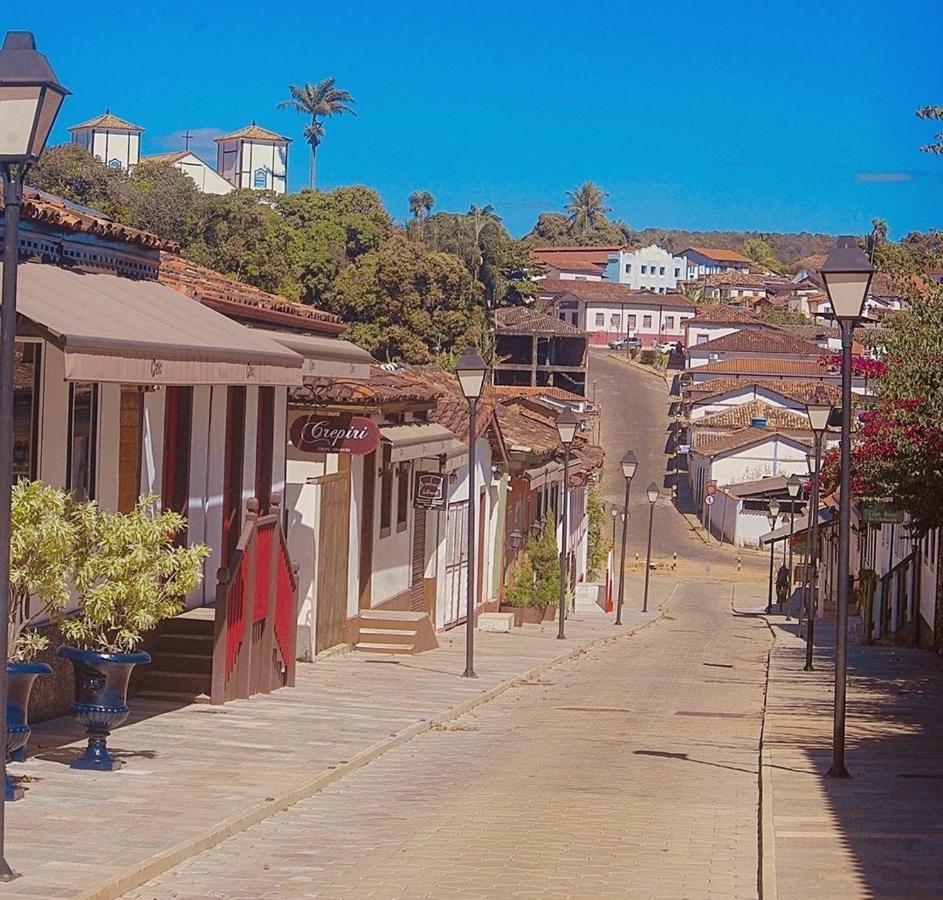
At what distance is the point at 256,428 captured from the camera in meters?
17.3

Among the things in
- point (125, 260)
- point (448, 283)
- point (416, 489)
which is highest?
point (448, 283)

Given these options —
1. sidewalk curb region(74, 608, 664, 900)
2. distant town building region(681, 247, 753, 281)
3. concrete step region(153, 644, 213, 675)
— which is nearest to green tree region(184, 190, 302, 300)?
sidewalk curb region(74, 608, 664, 900)

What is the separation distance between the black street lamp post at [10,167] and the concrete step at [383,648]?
14.1m

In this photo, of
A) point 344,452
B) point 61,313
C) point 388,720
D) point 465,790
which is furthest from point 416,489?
point 61,313

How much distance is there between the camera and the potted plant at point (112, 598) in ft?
31.8

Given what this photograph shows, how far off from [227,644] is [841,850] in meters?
6.80

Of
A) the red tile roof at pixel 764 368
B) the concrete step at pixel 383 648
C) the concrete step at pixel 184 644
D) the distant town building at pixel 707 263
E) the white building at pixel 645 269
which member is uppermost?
the distant town building at pixel 707 263

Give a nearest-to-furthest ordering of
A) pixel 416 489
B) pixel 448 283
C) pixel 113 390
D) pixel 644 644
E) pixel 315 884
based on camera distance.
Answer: pixel 315 884 → pixel 113 390 → pixel 416 489 → pixel 644 644 → pixel 448 283

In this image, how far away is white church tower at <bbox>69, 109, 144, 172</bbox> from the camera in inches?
5236

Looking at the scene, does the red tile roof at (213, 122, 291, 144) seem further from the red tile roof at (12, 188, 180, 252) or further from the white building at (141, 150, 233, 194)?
the red tile roof at (12, 188, 180, 252)

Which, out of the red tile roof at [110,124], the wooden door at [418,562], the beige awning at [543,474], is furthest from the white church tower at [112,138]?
the wooden door at [418,562]

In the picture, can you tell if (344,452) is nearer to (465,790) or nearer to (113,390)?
(113,390)

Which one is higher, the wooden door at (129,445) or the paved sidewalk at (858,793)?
the wooden door at (129,445)

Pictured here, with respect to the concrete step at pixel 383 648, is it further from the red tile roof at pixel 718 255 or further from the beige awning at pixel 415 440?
the red tile roof at pixel 718 255
